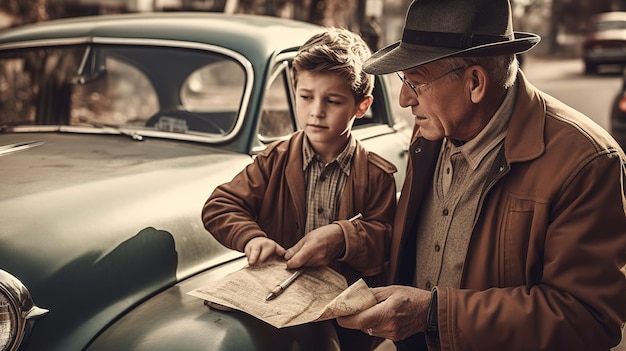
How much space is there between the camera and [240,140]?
10.9ft

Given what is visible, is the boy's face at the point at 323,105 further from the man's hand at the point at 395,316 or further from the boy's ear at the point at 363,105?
the man's hand at the point at 395,316

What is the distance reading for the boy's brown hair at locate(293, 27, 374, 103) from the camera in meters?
2.69

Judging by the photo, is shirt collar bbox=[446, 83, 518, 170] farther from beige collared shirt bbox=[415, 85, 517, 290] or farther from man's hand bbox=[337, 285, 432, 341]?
man's hand bbox=[337, 285, 432, 341]

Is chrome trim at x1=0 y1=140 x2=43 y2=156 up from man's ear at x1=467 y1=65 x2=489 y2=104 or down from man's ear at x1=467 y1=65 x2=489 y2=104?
down

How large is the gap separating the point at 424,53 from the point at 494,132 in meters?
0.31

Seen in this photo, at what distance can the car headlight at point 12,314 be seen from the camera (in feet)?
7.24

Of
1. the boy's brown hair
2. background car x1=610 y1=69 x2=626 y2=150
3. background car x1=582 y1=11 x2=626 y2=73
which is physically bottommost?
background car x1=582 y1=11 x2=626 y2=73

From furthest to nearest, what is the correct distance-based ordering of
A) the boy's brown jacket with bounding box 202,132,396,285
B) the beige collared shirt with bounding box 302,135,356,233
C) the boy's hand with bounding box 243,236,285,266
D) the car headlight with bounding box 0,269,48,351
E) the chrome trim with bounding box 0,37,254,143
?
the chrome trim with bounding box 0,37,254,143 → the beige collared shirt with bounding box 302,135,356,233 → the boy's brown jacket with bounding box 202,132,396,285 → the boy's hand with bounding box 243,236,285,266 → the car headlight with bounding box 0,269,48,351

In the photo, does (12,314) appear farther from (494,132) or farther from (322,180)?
(494,132)

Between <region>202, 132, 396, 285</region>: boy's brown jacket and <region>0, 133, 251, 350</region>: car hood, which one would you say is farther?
<region>202, 132, 396, 285</region>: boy's brown jacket

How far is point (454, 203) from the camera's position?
8.07ft

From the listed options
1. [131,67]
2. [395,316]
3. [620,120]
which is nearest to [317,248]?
[395,316]

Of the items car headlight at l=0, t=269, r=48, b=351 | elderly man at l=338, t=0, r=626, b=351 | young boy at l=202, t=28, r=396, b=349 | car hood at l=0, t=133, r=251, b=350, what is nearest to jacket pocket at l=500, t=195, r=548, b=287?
elderly man at l=338, t=0, r=626, b=351

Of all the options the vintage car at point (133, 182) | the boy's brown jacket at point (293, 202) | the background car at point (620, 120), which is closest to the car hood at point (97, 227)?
the vintage car at point (133, 182)
